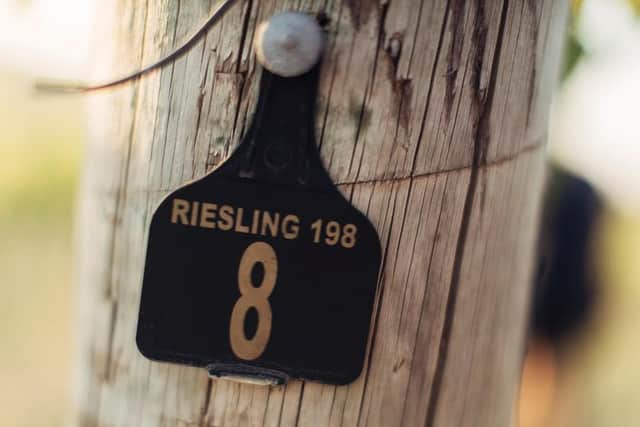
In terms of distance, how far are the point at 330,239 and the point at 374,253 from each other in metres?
0.07

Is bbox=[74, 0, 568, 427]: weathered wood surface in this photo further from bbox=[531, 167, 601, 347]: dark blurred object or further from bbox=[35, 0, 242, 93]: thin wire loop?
bbox=[531, 167, 601, 347]: dark blurred object

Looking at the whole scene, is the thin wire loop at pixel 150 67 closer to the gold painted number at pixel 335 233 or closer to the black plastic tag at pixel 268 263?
the black plastic tag at pixel 268 263

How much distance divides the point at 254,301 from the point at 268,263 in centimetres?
6

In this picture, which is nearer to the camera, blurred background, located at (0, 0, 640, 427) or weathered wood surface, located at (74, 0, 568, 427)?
weathered wood surface, located at (74, 0, 568, 427)

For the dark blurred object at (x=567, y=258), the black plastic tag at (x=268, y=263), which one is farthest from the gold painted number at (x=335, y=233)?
the dark blurred object at (x=567, y=258)

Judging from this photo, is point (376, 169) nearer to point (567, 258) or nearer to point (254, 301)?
point (254, 301)

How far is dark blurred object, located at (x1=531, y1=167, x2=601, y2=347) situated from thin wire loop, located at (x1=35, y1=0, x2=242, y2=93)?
2.12m

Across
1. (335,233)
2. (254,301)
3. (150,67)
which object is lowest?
(254,301)

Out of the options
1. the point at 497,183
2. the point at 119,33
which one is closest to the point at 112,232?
the point at 119,33

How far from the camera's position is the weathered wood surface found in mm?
1242

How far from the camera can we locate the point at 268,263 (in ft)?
4.13

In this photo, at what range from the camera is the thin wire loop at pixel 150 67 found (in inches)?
48.9

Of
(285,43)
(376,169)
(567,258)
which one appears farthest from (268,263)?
(567,258)

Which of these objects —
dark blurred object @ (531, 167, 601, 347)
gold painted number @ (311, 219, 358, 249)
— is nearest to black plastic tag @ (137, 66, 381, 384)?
gold painted number @ (311, 219, 358, 249)
